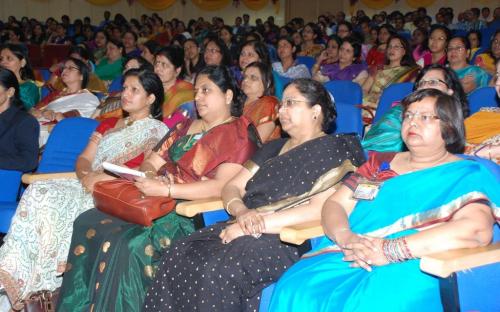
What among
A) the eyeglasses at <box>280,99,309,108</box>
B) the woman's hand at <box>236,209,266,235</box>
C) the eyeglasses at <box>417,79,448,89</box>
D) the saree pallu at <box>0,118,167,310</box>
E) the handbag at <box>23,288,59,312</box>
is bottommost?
the handbag at <box>23,288,59,312</box>

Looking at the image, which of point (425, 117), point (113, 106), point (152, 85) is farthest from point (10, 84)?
point (425, 117)

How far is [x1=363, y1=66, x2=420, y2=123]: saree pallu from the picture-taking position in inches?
185

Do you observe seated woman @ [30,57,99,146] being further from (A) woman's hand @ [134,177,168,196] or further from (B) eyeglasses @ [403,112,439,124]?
(B) eyeglasses @ [403,112,439,124]

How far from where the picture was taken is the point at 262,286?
225 centimetres

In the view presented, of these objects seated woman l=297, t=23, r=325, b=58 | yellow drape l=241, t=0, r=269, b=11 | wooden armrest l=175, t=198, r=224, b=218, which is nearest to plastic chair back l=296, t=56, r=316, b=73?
seated woman l=297, t=23, r=325, b=58

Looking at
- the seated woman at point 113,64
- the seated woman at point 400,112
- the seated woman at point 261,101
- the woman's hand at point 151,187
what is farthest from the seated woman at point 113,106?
the seated woman at point 113,64

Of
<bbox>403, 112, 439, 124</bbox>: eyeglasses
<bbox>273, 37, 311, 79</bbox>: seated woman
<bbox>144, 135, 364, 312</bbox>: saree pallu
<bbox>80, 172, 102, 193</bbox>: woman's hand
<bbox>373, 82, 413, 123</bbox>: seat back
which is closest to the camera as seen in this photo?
<bbox>403, 112, 439, 124</bbox>: eyeglasses

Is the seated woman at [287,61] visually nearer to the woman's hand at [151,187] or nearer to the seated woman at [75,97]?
the seated woman at [75,97]

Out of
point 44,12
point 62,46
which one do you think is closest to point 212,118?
point 62,46

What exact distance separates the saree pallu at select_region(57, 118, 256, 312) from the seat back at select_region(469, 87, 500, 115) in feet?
3.78

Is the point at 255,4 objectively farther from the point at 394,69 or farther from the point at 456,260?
the point at 456,260

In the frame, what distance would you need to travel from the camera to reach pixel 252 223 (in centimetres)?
234

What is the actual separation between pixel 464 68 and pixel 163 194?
87.8 inches

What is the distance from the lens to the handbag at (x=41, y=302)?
276 centimetres
